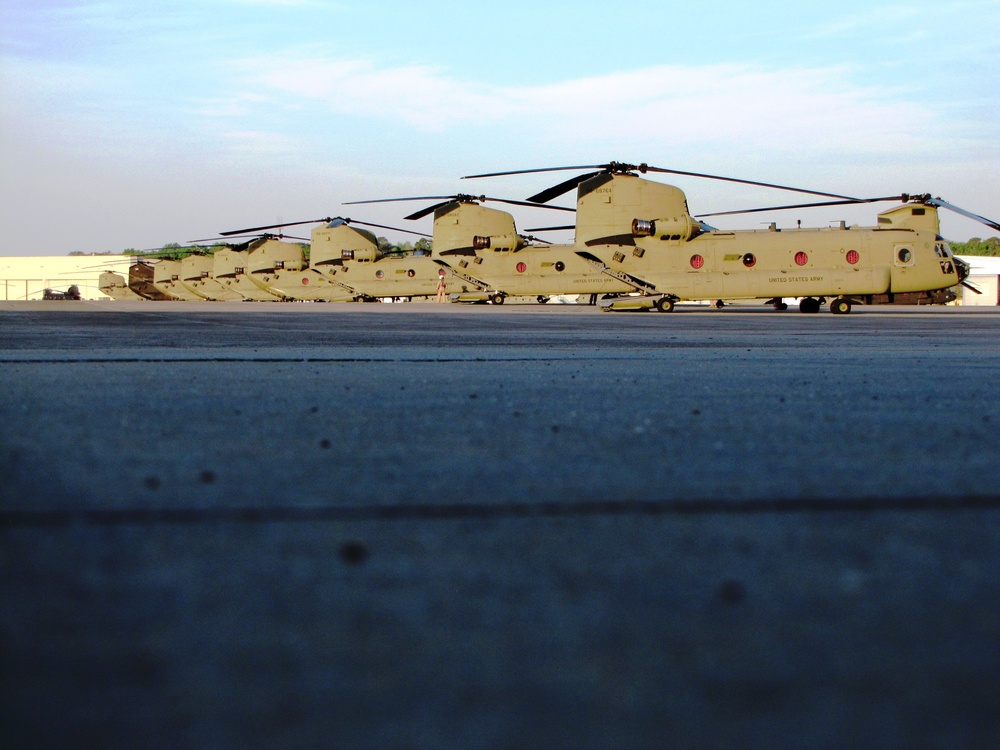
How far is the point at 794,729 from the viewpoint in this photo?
119 centimetres

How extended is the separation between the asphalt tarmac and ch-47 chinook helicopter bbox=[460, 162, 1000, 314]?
887 inches

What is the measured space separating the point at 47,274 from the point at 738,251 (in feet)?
305

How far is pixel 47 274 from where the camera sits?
104m

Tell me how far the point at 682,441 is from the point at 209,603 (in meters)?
2.04

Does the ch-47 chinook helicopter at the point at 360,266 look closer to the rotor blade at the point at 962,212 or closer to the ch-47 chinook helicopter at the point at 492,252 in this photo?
the ch-47 chinook helicopter at the point at 492,252

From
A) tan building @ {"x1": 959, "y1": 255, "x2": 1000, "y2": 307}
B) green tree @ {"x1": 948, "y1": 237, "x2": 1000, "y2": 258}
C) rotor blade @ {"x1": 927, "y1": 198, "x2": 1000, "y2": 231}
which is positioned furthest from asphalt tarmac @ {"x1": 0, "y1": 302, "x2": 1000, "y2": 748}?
green tree @ {"x1": 948, "y1": 237, "x2": 1000, "y2": 258}

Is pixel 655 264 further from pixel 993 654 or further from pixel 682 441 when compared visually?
pixel 993 654

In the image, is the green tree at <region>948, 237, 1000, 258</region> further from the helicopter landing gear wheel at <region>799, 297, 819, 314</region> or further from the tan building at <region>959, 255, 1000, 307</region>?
the helicopter landing gear wheel at <region>799, 297, 819, 314</region>

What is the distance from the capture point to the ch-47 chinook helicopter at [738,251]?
25453 millimetres

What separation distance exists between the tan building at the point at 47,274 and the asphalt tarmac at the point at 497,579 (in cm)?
10568

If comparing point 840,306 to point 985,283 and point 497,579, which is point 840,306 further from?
point 985,283

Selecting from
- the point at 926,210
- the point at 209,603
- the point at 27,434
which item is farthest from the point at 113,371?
the point at 926,210

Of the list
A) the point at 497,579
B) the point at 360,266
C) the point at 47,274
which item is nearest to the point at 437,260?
the point at 360,266

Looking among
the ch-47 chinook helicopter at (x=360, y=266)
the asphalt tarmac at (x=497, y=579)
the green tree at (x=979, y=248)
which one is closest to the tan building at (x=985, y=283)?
the green tree at (x=979, y=248)
